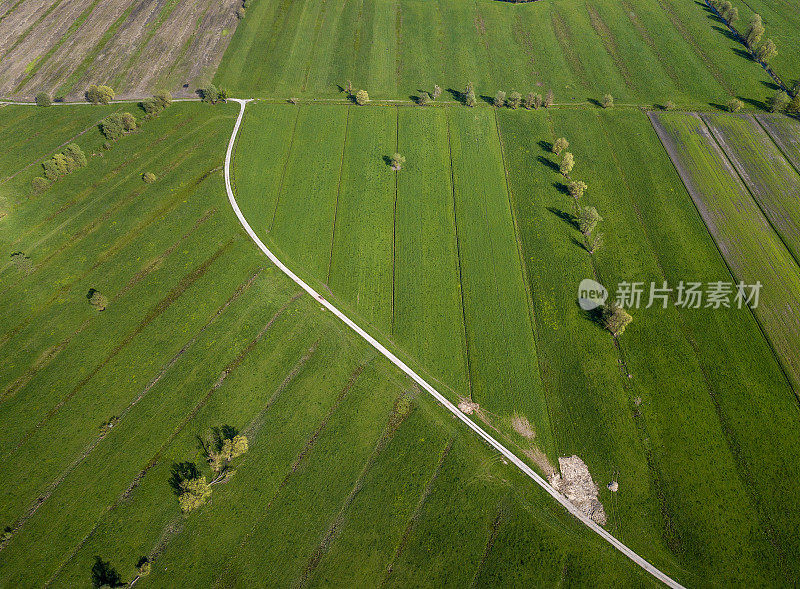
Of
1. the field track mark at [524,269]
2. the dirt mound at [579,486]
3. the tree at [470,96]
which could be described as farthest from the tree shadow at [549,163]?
the dirt mound at [579,486]

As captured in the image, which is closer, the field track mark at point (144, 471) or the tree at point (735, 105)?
the field track mark at point (144, 471)

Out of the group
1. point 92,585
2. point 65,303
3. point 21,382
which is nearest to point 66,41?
point 65,303

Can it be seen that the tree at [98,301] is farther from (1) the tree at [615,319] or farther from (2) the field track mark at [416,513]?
(1) the tree at [615,319]

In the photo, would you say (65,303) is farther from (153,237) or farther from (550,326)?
(550,326)

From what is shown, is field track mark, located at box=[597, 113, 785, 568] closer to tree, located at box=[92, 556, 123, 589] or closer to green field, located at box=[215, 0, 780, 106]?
green field, located at box=[215, 0, 780, 106]

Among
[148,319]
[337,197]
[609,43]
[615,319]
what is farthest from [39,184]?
[609,43]

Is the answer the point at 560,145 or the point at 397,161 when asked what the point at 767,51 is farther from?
the point at 397,161


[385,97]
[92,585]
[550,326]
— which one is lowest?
[92,585]
